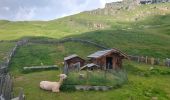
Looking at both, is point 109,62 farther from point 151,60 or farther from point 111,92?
point 111,92

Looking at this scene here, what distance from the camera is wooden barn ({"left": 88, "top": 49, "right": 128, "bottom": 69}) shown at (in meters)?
65.1

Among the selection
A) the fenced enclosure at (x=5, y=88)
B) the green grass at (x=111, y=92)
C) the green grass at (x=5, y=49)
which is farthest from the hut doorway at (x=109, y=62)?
the fenced enclosure at (x=5, y=88)

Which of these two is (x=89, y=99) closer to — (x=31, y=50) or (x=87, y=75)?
(x=87, y=75)

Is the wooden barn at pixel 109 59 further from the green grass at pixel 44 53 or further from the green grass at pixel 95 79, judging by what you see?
the green grass at pixel 95 79

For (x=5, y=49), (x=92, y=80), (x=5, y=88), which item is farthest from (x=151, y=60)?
(x=5, y=88)

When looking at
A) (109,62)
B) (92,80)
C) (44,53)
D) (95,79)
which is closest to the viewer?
(92,80)

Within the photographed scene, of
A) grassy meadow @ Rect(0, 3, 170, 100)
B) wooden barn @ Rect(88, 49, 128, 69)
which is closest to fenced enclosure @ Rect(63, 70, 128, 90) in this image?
grassy meadow @ Rect(0, 3, 170, 100)

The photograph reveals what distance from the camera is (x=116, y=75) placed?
53.6 metres

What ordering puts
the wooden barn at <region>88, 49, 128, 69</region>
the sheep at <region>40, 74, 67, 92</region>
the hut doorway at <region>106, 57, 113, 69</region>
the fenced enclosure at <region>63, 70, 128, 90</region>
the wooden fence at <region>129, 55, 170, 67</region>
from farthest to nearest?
the wooden fence at <region>129, 55, 170, 67</region> < the hut doorway at <region>106, 57, 113, 69</region> < the wooden barn at <region>88, 49, 128, 69</region> < the fenced enclosure at <region>63, 70, 128, 90</region> < the sheep at <region>40, 74, 67, 92</region>

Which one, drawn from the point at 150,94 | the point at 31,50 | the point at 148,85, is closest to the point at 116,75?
the point at 148,85

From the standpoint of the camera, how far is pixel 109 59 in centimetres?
6656

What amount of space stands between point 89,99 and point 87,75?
6973mm

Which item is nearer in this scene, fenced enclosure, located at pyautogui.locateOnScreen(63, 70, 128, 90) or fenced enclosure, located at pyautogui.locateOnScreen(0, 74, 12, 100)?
fenced enclosure, located at pyautogui.locateOnScreen(0, 74, 12, 100)

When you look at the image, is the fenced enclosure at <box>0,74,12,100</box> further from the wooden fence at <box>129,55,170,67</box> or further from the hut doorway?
the wooden fence at <box>129,55,170,67</box>
